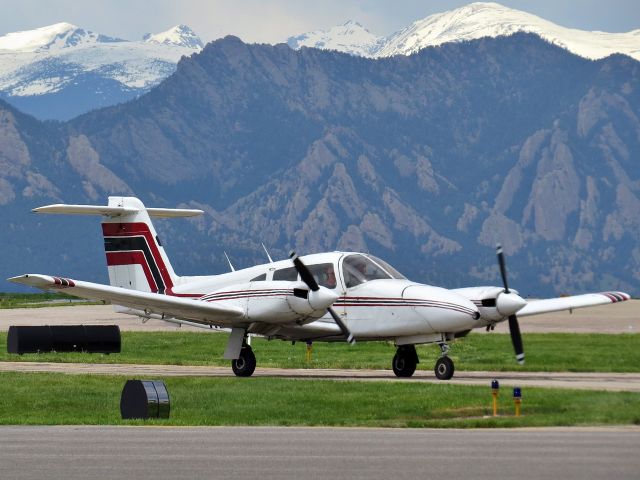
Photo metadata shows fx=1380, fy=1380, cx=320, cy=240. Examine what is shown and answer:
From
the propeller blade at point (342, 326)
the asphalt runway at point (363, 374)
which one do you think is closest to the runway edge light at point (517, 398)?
the asphalt runway at point (363, 374)

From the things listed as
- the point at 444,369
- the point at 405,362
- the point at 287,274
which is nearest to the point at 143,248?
the point at 287,274

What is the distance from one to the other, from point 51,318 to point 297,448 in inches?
2550

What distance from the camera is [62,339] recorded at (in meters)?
47.7

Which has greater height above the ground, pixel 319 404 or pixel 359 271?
pixel 359 271

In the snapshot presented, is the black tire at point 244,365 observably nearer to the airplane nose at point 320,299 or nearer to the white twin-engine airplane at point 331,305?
the white twin-engine airplane at point 331,305

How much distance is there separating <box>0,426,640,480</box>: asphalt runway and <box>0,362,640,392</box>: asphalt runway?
9.98 m

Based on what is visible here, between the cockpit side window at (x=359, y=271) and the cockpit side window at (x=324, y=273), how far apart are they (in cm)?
35

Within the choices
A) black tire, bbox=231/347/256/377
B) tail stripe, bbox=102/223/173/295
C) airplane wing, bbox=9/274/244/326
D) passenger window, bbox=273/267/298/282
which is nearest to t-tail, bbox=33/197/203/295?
tail stripe, bbox=102/223/173/295

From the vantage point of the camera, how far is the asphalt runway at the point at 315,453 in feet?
58.6

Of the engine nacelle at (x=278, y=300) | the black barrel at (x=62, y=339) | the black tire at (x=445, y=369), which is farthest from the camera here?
the black barrel at (x=62, y=339)

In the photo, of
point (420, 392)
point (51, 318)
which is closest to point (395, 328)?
point (420, 392)

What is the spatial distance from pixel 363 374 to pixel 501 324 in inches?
1604

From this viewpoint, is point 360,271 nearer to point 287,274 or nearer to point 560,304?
point 287,274

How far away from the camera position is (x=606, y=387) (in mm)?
32062
